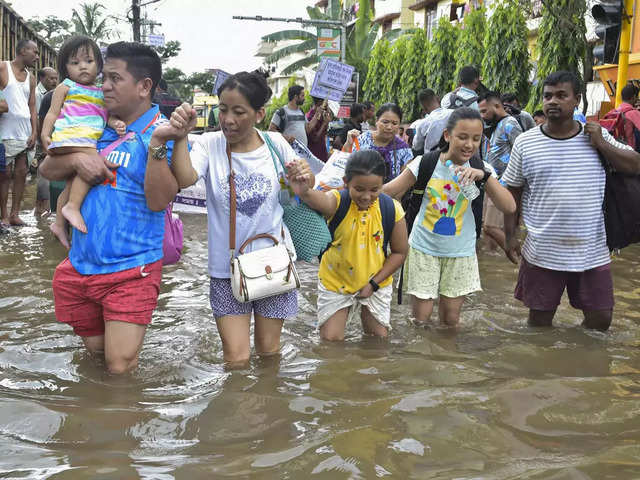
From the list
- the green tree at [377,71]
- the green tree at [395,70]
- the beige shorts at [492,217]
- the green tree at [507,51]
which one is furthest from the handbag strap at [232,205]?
the green tree at [377,71]

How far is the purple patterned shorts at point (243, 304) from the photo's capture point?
4254mm

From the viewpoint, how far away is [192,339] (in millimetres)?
5445

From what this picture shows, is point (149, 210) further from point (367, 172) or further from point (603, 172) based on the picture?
point (603, 172)

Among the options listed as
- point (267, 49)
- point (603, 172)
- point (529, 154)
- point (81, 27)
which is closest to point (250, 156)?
point (529, 154)

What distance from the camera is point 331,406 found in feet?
12.5

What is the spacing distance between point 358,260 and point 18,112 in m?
6.37

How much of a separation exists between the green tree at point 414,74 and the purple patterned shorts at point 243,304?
25.3 meters

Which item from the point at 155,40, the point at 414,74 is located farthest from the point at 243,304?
the point at 155,40

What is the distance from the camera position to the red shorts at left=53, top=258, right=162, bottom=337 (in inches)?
150

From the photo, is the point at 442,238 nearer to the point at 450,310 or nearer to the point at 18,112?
the point at 450,310

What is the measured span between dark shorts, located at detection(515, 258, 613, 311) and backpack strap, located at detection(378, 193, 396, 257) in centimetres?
120

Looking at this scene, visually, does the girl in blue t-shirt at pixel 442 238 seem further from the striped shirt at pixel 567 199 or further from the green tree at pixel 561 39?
the green tree at pixel 561 39

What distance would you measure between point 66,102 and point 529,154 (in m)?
3.21

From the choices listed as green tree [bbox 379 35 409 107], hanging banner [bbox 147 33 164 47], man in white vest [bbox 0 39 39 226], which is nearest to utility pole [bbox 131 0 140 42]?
hanging banner [bbox 147 33 164 47]
